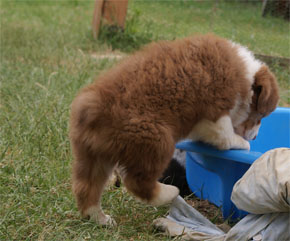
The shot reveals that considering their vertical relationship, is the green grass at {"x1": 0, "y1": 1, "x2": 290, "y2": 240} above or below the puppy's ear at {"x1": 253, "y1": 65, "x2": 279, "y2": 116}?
below

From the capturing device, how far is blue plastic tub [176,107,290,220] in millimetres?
3103

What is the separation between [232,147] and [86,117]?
3.35 feet

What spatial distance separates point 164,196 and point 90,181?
475mm

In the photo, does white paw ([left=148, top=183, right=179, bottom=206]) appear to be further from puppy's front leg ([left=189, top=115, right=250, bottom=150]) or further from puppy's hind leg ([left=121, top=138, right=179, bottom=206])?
puppy's front leg ([left=189, top=115, right=250, bottom=150])

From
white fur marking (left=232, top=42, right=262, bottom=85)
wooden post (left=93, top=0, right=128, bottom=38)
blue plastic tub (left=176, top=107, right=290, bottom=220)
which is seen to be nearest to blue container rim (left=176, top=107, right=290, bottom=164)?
blue plastic tub (left=176, top=107, right=290, bottom=220)

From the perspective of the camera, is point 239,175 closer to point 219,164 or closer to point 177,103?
point 219,164

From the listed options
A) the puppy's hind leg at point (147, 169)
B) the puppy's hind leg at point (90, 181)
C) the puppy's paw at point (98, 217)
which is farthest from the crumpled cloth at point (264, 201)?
the puppy's hind leg at point (90, 181)

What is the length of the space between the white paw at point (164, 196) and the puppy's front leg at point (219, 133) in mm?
398

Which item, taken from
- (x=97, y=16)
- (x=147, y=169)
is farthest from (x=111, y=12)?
(x=147, y=169)

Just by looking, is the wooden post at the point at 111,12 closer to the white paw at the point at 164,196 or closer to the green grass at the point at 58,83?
the green grass at the point at 58,83

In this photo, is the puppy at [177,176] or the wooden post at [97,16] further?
the wooden post at [97,16]

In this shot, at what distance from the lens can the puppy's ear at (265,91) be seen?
3.19 metres

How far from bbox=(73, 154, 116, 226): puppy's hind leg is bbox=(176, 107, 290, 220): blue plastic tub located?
59 cm

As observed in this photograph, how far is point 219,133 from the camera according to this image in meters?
3.05
